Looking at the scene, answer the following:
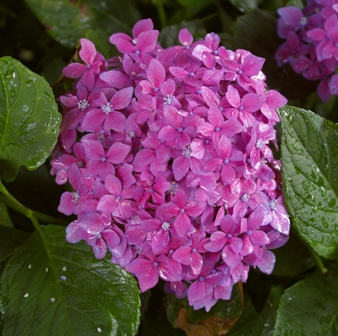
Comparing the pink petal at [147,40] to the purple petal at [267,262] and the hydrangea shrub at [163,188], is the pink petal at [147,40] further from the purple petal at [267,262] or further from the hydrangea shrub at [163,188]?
the purple petal at [267,262]

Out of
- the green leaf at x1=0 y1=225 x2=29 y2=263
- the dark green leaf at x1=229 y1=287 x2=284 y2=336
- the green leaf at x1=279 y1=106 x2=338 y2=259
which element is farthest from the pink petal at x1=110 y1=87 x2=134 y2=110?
the dark green leaf at x1=229 y1=287 x2=284 y2=336

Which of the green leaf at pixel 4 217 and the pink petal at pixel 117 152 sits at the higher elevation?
the pink petal at pixel 117 152

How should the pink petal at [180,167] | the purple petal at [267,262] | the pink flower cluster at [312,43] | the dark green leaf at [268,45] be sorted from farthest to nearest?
1. the dark green leaf at [268,45]
2. the pink flower cluster at [312,43]
3. the purple petal at [267,262]
4. the pink petal at [180,167]

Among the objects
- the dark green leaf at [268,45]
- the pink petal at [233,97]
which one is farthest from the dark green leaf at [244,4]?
the pink petal at [233,97]

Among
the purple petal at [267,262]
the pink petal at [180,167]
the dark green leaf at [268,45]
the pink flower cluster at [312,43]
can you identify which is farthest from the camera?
the dark green leaf at [268,45]

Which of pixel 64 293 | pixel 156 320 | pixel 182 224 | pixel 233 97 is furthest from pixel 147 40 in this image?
pixel 156 320

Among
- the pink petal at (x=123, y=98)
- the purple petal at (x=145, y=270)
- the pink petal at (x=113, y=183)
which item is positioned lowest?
the purple petal at (x=145, y=270)

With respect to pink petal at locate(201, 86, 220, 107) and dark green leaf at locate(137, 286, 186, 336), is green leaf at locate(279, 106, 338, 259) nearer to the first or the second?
pink petal at locate(201, 86, 220, 107)
